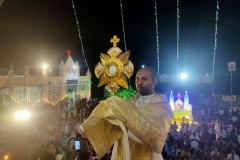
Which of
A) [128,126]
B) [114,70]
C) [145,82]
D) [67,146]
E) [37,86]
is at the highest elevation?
[114,70]

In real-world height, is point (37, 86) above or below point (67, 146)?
above

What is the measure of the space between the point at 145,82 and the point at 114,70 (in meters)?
6.15

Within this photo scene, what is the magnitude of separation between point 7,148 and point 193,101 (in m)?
29.3

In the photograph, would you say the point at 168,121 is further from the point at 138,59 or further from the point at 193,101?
the point at 138,59

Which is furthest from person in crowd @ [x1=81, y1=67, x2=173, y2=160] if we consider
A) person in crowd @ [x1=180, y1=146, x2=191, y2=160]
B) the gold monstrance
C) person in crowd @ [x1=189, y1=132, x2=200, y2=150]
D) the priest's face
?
person in crowd @ [x1=189, y1=132, x2=200, y2=150]

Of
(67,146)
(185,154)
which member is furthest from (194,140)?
(67,146)

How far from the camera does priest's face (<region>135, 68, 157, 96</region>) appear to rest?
11.3ft

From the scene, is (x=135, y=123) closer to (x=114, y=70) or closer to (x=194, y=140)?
(x=114, y=70)

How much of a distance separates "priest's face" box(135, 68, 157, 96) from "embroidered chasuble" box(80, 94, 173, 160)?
0.14m

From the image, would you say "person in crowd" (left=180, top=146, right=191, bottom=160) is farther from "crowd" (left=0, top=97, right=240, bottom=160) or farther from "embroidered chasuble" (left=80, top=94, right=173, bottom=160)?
"embroidered chasuble" (left=80, top=94, right=173, bottom=160)

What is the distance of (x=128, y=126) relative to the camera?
2.93 metres

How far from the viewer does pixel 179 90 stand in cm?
3756

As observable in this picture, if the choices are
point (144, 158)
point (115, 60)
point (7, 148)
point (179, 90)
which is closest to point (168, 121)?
point (144, 158)

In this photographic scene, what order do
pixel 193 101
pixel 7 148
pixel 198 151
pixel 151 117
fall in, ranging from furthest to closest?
pixel 193 101 < pixel 198 151 < pixel 7 148 < pixel 151 117
